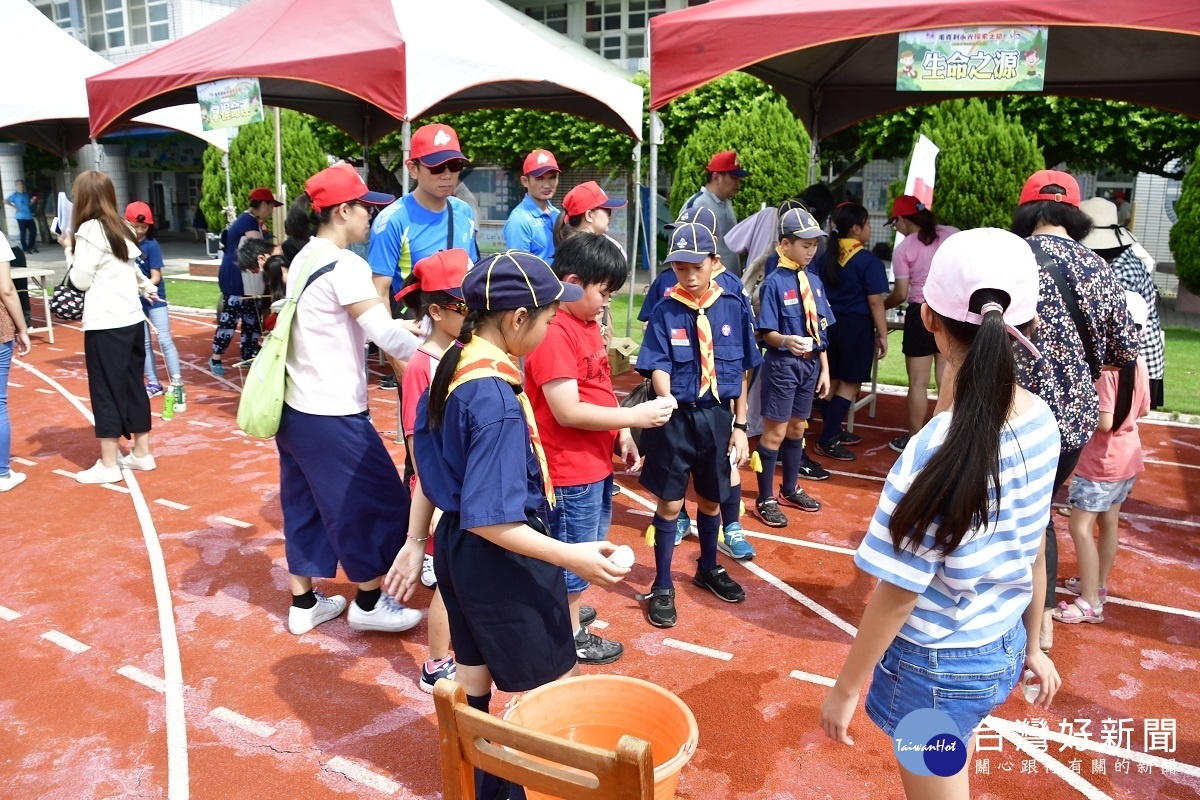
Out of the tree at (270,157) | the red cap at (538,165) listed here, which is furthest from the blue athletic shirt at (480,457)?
the tree at (270,157)

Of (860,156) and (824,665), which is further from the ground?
(860,156)

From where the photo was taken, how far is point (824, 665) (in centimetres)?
393

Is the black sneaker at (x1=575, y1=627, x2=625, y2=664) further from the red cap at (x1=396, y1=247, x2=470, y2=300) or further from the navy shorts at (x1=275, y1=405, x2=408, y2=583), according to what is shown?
the red cap at (x1=396, y1=247, x2=470, y2=300)

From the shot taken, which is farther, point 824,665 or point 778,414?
point 778,414

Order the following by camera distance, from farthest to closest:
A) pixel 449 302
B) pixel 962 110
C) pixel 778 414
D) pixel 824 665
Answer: pixel 962 110, pixel 778 414, pixel 824 665, pixel 449 302

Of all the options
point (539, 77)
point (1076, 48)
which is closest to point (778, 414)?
point (539, 77)

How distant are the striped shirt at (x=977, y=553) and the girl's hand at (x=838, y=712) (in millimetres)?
190

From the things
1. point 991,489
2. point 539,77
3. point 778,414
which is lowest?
point 778,414

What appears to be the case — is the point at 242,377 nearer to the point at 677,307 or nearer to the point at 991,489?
the point at 677,307

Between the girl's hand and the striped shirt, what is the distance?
190 millimetres

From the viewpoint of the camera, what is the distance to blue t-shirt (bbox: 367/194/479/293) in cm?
524

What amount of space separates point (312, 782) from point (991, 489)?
256cm

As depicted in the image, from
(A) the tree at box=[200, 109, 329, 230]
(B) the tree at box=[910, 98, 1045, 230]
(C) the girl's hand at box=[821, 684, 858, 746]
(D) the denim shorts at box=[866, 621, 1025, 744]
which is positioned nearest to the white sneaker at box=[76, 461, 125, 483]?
(C) the girl's hand at box=[821, 684, 858, 746]

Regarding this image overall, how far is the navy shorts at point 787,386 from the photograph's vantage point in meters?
5.47
